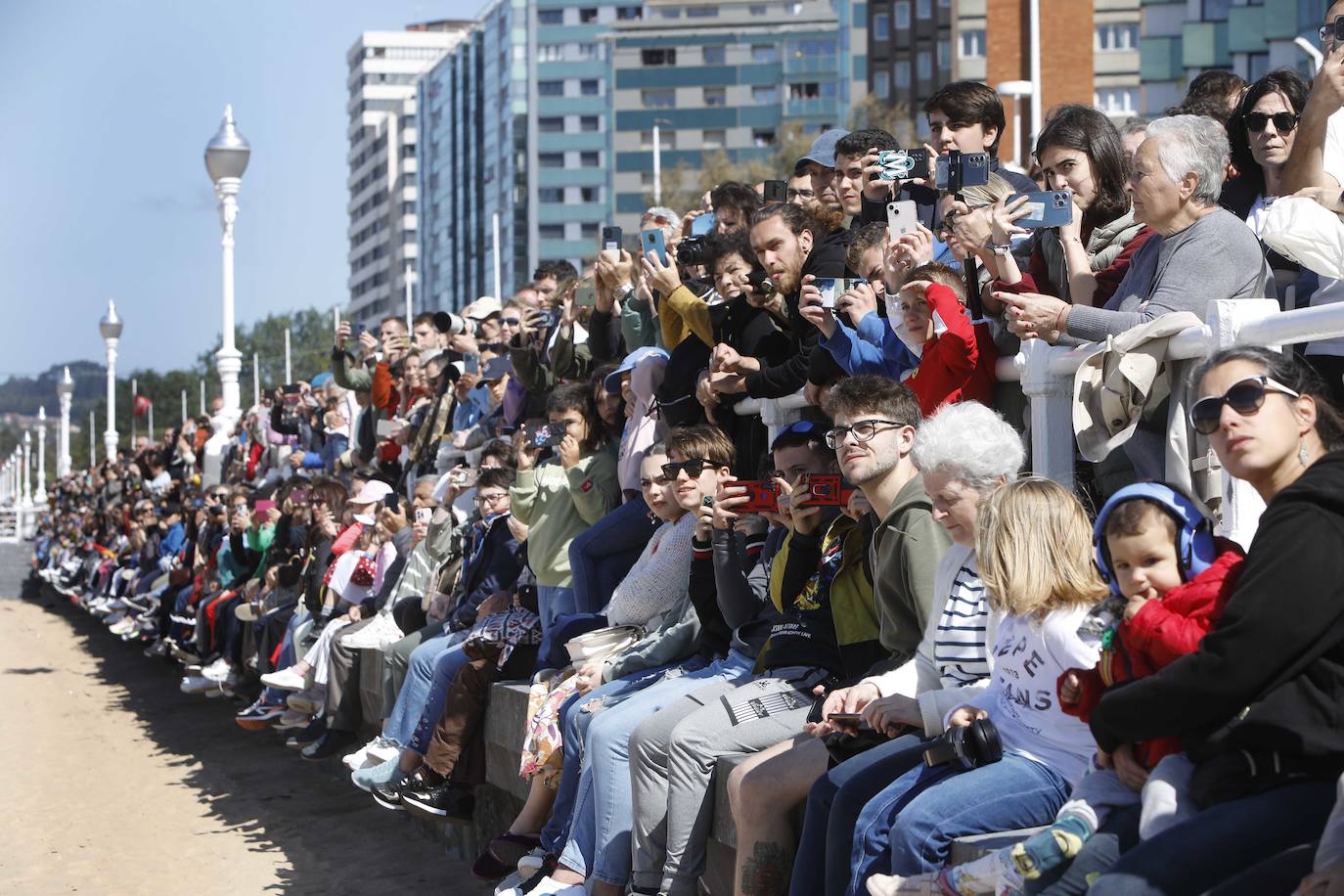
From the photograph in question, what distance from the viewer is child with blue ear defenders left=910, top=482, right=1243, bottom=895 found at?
13.0 feet

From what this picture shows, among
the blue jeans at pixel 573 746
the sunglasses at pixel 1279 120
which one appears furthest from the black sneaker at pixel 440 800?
the sunglasses at pixel 1279 120

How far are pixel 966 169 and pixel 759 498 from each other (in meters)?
1.46

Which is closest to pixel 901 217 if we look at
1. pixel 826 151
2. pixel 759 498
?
pixel 759 498

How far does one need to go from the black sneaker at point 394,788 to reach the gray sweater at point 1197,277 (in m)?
5.47

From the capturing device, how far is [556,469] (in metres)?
9.38

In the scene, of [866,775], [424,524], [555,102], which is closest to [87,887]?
[424,524]

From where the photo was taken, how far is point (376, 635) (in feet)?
39.0

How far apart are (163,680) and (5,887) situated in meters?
11.7

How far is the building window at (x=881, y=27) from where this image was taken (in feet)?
290

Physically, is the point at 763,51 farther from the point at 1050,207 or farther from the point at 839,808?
the point at 839,808

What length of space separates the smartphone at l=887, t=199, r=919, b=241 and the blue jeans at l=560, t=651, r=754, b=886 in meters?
1.74

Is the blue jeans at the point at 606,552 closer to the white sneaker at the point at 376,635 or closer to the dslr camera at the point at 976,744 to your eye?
the white sneaker at the point at 376,635

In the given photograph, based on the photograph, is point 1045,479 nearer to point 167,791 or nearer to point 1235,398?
point 1235,398

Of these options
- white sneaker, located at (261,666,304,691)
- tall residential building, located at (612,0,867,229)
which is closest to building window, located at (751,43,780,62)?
tall residential building, located at (612,0,867,229)
